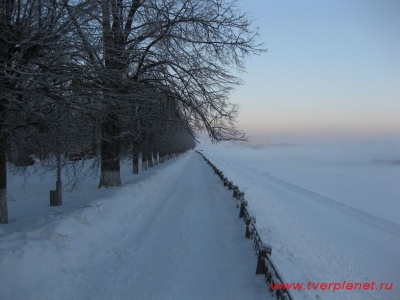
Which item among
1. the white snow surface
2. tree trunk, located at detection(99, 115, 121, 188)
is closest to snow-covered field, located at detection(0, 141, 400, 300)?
the white snow surface

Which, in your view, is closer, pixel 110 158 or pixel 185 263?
pixel 185 263

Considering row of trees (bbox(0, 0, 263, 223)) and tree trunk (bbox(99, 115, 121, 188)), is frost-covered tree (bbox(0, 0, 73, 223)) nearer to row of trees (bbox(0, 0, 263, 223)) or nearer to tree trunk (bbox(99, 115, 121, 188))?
row of trees (bbox(0, 0, 263, 223))

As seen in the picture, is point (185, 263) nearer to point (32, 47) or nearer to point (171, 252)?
point (171, 252)

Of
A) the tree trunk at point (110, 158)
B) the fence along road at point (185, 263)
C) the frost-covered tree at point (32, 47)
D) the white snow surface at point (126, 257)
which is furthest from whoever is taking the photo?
the tree trunk at point (110, 158)

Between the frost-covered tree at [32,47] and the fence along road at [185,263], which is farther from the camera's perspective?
the frost-covered tree at [32,47]

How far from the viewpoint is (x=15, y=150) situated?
10461 millimetres

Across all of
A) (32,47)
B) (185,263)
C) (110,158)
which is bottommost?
(185,263)

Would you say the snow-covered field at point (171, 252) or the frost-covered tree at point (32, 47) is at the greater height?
the frost-covered tree at point (32, 47)

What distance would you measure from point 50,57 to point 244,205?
6.36m

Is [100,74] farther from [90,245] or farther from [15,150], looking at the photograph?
[15,150]

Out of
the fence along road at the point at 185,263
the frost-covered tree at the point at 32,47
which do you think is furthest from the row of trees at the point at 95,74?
the fence along road at the point at 185,263

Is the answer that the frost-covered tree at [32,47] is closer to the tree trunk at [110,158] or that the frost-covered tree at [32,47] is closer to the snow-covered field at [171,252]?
the snow-covered field at [171,252]

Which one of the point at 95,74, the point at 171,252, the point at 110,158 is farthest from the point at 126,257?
the point at 110,158

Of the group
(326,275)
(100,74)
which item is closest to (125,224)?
(100,74)
